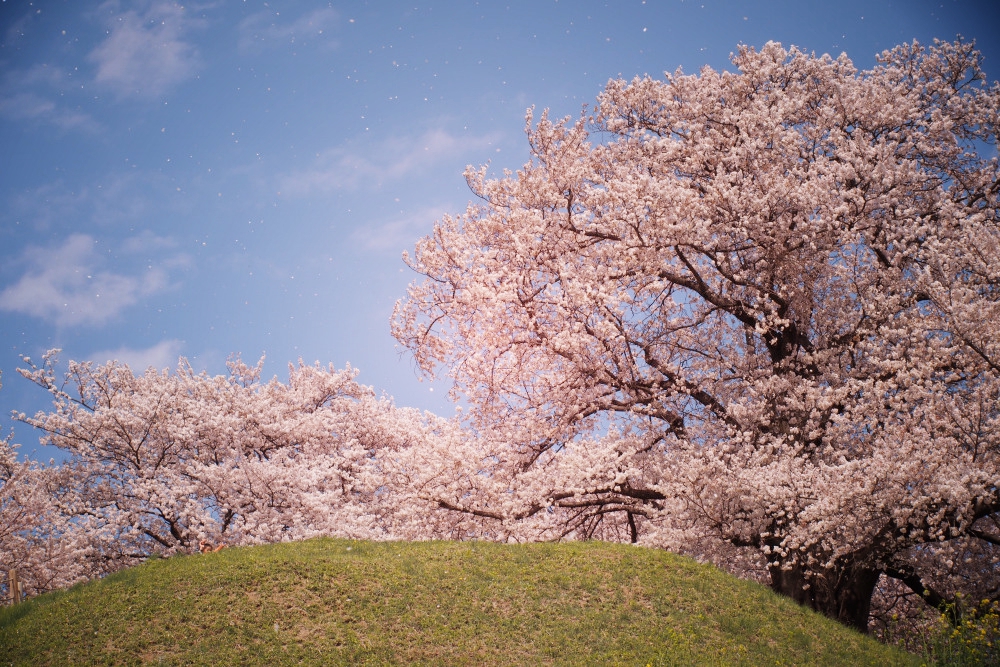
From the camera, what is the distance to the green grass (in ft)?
33.3

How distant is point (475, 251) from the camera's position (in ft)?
55.9

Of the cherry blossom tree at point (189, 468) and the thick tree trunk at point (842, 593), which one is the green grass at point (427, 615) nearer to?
the thick tree trunk at point (842, 593)

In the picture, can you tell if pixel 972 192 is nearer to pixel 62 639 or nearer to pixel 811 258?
pixel 811 258

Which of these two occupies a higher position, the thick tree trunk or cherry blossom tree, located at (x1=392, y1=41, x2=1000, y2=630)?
cherry blossom tree, located at (x1=392, y1=41, x2=1000, y2=630)

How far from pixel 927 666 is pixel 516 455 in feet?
29.8

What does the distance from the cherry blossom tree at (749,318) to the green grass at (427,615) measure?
182 centimetres

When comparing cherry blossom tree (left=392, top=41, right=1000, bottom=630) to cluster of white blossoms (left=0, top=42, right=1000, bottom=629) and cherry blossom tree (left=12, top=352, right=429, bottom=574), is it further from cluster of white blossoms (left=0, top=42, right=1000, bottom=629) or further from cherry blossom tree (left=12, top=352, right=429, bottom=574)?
cherry blossom tree (left=12, top=352, right=429, bottom=574)

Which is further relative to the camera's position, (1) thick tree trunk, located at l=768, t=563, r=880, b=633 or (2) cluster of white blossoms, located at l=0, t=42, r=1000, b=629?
(1) thick tree trunk, located at l=768, t=563, r=880, b=633

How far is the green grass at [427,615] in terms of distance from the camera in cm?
1016

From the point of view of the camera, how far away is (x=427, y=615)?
10.9 meters

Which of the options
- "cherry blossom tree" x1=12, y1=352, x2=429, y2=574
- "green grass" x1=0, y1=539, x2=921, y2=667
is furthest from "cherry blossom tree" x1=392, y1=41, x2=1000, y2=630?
"cherry blossom tree" x1=12, y1=352, x2=429, y2=574

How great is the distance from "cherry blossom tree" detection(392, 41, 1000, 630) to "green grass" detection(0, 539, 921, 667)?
5.96ft

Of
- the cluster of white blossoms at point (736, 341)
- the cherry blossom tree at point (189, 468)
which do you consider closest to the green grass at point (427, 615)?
the cluster of white blossoms at point (736, 341)

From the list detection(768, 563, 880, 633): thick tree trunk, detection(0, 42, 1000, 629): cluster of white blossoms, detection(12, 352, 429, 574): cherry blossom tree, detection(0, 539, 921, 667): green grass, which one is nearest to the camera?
detection(0, 539, 921, 667): green grass
